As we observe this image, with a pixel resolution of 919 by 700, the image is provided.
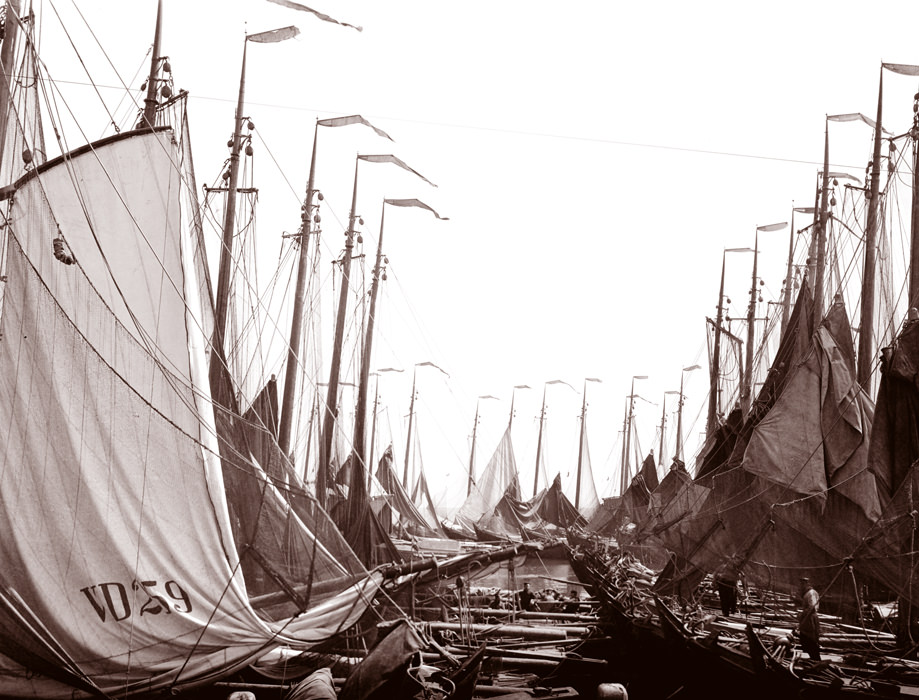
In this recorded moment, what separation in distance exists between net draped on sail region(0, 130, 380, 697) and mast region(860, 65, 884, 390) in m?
13.0

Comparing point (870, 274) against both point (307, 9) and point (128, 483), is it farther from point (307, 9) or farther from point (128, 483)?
point (128, 483)

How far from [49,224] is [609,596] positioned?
14.7 meters

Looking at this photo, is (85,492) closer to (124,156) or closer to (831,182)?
(124,156)

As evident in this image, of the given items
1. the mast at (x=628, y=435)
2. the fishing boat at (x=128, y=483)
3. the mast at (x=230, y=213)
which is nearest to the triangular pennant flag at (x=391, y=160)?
the mast at (x=230, y=213)

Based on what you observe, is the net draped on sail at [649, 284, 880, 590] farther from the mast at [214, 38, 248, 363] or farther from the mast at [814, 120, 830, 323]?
the mast at [214, 38, 248, 363]

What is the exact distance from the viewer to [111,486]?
1270 centimetres

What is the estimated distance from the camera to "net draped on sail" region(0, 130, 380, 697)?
12.1 metres

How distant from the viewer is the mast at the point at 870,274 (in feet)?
69.9

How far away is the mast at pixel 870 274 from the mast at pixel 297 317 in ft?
48.0

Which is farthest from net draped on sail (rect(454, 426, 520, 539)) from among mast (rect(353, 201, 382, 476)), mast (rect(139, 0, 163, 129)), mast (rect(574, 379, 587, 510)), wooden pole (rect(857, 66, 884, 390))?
mast (rect(139, 0, 163, 129))

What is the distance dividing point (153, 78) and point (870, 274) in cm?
1527

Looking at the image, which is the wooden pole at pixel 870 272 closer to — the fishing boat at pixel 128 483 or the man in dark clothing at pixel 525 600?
the man in dark clothing at pixel 525 600

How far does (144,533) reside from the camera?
12648 mm

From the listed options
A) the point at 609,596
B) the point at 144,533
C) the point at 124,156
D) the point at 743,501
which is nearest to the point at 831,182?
the point at 743,501
